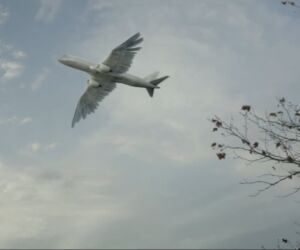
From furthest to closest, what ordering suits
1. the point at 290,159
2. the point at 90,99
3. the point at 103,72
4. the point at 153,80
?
the point at 90,99 → the point at 103,72 → the point at 153,80 → the point at 290,159

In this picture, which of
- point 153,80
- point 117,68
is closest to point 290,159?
point 153,80

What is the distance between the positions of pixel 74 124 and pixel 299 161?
10.1 m

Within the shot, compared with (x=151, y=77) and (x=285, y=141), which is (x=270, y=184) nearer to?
(x=285, y=141)

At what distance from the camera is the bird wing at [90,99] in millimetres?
21141

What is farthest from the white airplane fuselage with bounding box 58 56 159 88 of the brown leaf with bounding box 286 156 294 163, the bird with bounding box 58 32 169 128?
the brown leaf with bounding box 286 156 294 163

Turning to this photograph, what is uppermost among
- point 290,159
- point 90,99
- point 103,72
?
point 103,72

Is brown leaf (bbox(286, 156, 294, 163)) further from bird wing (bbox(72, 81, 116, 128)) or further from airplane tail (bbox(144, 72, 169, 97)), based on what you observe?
bird wing (bbox(72, 81, 116, 128))

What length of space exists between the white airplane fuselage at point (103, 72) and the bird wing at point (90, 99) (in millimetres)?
620

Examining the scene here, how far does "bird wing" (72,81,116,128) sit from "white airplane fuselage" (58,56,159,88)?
24.4 inches

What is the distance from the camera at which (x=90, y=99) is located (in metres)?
22.0

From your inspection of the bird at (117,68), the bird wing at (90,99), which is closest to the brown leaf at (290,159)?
the bird at (117,68)

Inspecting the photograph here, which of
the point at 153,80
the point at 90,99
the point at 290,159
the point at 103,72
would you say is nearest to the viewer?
the point at 290,159

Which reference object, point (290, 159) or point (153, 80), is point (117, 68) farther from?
point (290, 159)

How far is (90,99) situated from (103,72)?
2.03m
